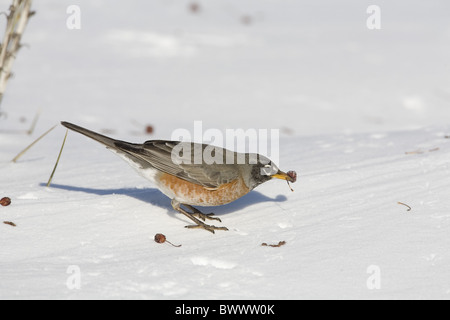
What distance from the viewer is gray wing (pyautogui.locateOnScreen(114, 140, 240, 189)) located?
4738 millimetres

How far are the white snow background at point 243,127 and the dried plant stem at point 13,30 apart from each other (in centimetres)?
102

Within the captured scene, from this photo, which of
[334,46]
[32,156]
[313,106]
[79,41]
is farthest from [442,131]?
[79,41]

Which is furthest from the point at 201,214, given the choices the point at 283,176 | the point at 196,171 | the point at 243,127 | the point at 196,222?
the point at 243,127

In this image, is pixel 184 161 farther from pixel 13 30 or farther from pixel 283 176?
pixel 13 30

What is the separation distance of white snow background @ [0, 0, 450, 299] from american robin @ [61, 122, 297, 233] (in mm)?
204

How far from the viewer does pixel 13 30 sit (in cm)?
572

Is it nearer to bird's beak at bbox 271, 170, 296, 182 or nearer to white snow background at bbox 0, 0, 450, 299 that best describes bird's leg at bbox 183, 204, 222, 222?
white snow background at bbox 0, 0, 450, 299

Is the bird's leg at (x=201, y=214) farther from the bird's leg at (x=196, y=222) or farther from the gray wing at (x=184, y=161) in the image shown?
the gray wing at (x=184, y=161)

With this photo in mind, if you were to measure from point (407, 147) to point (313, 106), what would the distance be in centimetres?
374

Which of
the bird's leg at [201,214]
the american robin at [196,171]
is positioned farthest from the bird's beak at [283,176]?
the bird's leg at [201,214]

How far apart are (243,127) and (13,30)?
378 cm

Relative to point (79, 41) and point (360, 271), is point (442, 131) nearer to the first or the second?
point (360, 271)

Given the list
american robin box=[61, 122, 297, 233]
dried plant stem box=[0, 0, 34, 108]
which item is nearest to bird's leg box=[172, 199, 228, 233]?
american robin box=[61, 122, 297, 233]

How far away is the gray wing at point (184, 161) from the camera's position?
474 cm
